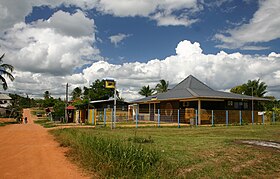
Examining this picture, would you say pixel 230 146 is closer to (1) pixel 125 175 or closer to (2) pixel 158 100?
(1) pixel 125 175

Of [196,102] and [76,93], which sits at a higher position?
[76,93]

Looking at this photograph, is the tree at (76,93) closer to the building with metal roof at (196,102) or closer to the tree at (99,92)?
the tree at (99,92)

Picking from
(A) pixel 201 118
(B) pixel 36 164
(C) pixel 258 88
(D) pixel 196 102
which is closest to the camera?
(B) pixel 36 164

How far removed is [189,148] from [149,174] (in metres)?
3.41

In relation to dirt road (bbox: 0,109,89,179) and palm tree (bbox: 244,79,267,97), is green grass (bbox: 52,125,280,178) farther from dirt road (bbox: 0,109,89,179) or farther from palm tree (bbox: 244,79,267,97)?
palm tree (bbox: 244,79,267,97)

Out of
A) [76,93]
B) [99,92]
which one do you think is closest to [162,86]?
[99,92]

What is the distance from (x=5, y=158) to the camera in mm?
8578

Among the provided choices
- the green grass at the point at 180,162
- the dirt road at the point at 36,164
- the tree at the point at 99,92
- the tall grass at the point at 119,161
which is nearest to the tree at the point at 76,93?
the tree at the point at 99,92

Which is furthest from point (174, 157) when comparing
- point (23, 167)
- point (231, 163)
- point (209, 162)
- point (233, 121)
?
point (233, 121)

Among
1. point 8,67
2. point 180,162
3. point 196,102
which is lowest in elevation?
point 180,162

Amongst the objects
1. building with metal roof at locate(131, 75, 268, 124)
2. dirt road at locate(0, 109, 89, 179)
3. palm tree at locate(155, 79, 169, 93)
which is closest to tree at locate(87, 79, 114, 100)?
palm tree at locate(155, 79, 169, 93)

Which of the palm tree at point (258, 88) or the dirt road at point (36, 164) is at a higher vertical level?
the palm tree at point (258, 88)

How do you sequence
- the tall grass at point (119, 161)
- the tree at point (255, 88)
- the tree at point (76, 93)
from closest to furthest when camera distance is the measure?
the tall grass at point (119, 161), the tree at point (255, 88), the tree at point (76, 93)

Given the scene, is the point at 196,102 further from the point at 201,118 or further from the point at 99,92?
the point at 99,92
